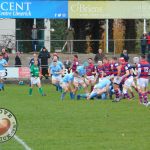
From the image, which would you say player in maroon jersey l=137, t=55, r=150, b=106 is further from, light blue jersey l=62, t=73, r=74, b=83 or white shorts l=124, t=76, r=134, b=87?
light blue jersey l=62, t=73, r=74, b=83

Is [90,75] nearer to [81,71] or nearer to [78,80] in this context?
[81,71]

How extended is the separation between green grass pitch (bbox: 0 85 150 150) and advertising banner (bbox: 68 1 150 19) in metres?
17.4

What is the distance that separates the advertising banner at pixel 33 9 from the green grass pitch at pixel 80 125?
668 inches

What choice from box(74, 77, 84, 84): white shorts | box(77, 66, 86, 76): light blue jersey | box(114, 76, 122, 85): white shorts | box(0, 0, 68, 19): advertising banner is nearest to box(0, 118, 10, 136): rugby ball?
box(114, 76, 122, 85): white shorts

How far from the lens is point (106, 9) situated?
143 ft

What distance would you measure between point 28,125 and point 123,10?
27.3 metres

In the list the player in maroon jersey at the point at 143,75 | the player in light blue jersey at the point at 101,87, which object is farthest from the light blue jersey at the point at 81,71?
the player in maroon jersey at the point at 143,75

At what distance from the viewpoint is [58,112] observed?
21625 millimetres

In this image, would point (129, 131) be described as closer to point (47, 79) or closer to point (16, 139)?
point (16, 139)

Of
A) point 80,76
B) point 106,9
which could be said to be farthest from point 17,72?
point 80,76

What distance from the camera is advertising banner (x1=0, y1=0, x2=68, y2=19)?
4306 cm

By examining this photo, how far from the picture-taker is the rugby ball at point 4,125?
8984 millimetres

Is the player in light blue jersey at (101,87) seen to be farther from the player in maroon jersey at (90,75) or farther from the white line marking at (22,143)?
the white line marking at (22,143)

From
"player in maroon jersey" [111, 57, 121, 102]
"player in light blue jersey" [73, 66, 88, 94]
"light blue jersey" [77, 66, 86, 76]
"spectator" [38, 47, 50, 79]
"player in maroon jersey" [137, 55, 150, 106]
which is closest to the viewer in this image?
"player in maroon jersey" [137, 55, 150, 106]
